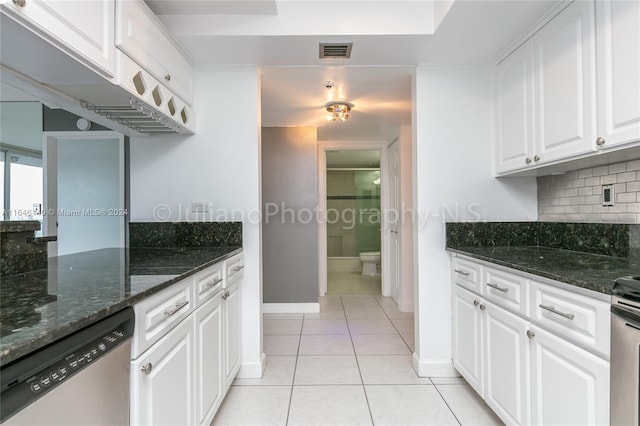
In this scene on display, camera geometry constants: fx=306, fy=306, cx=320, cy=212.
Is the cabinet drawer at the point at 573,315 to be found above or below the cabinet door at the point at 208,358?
above

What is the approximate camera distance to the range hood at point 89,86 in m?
1.06

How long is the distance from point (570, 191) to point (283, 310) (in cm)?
297

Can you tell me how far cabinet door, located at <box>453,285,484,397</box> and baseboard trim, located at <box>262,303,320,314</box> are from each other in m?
1.83

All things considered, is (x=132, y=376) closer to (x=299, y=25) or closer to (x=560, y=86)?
(x=299, y=25)

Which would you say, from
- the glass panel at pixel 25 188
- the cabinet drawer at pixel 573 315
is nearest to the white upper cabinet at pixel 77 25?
the cabinet drawer at pixel 573 315

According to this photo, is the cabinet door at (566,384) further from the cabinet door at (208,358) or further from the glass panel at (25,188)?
the glass panel at (25,188)

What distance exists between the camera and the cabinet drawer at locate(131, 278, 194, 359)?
3.11 ft

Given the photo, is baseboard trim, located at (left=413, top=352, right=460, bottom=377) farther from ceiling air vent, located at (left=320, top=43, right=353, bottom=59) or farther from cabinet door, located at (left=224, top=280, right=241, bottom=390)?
ceiling air vent, located at (left=320, top=43, right=353, bottom=59)

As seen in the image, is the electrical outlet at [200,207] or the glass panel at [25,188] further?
the glass panel at [25,188]

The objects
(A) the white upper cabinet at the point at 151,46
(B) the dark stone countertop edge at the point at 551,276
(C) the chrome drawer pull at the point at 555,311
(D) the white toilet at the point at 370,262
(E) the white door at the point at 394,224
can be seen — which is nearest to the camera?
(B) the dark stone countertop edge at the point at 551,276

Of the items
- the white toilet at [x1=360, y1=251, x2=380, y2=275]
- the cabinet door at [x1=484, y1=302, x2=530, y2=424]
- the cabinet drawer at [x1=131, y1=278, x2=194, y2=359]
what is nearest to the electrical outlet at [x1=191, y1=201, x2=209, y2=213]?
the cabinet drawer at [x1=131, y1=278, x2=194, y2=359]

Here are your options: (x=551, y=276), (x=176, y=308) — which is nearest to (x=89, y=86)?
(x=176, y=308)

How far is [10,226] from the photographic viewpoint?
1263 mm

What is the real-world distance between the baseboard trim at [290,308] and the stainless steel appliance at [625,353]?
114 inches
